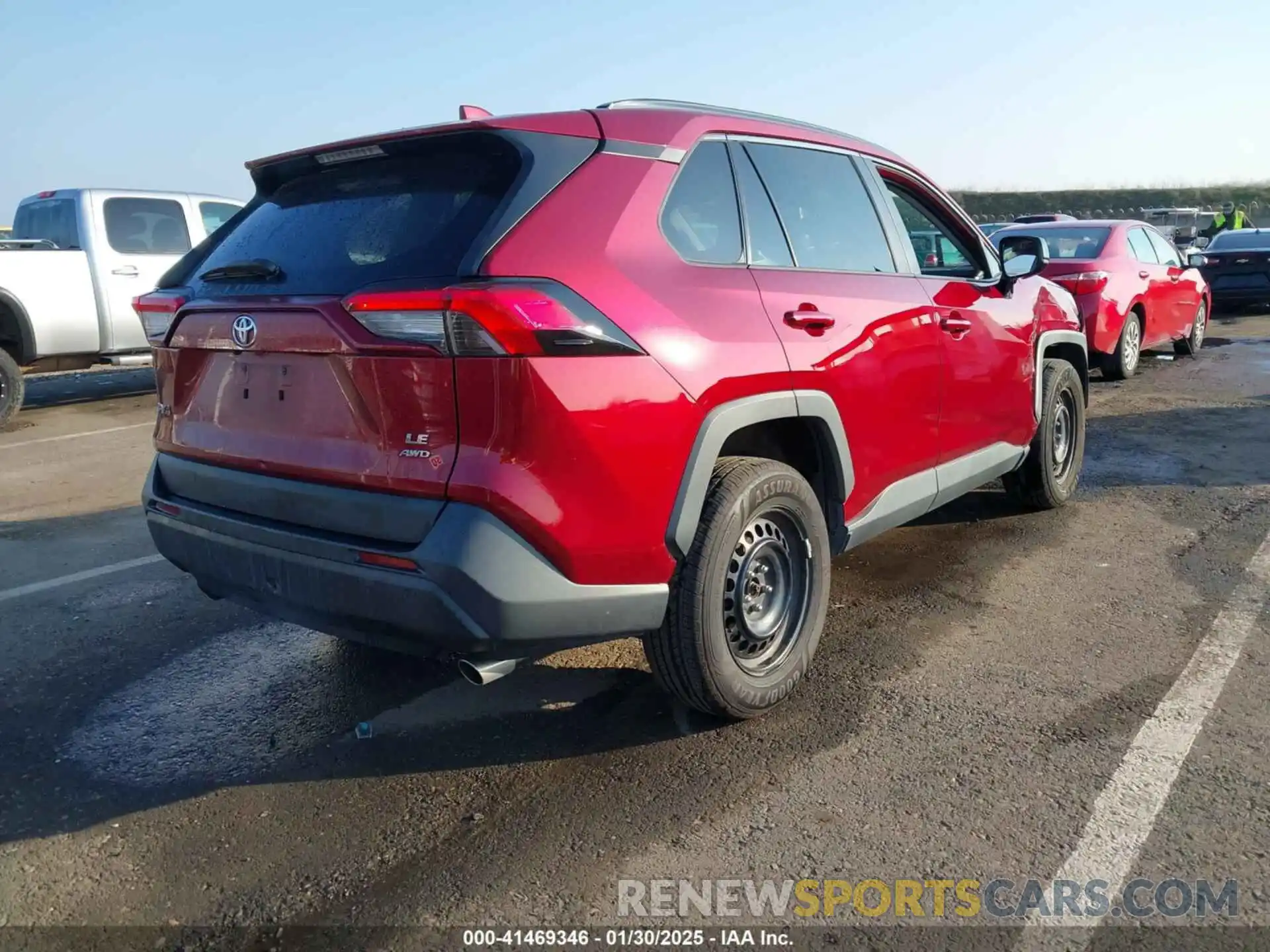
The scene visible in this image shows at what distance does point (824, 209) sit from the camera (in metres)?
3.70

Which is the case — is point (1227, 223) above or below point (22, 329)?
below

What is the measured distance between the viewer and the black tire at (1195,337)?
1214cm

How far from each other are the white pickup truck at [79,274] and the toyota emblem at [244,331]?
676 centimetres

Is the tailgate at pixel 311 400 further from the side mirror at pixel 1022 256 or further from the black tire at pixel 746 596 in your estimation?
the side mirror at pixel 1022 256

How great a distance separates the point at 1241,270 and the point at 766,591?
15.4 meters

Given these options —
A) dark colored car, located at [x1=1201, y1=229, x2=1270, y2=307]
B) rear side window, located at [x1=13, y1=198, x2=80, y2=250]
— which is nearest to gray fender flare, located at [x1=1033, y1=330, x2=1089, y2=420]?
rear side window, located at [x1=13, y1=198, x2=80, y2=250]

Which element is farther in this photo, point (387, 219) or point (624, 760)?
point (624, 760)

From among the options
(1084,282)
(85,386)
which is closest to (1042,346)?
(1084,282)

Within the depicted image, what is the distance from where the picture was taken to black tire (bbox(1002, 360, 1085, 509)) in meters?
5.32

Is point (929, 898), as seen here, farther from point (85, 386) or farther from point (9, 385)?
point (85, 386)

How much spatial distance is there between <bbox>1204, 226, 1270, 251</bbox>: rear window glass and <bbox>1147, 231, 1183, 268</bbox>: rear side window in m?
5.12

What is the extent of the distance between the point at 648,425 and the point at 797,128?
1.65m

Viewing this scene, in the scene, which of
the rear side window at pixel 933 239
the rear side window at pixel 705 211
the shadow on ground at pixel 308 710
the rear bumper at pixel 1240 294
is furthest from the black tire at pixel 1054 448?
the rear bumper at pixel 1240 294

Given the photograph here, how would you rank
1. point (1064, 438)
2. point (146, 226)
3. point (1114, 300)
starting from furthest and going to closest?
point (146, 226) < point (1114, 300) < point (1064, 438)
